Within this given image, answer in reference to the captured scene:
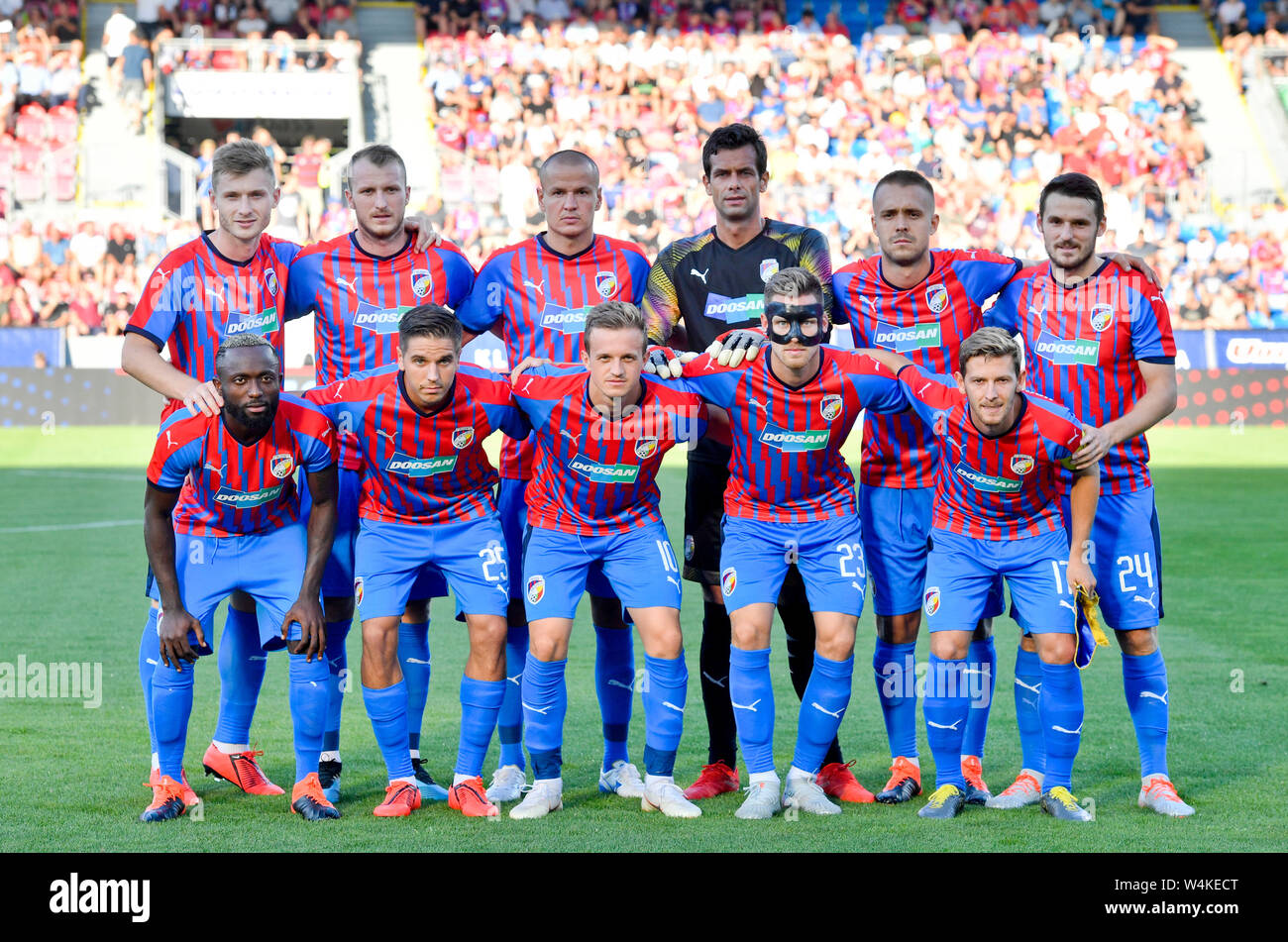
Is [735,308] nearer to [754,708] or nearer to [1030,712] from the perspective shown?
[754,708]

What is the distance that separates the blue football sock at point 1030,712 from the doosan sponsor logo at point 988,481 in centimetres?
65

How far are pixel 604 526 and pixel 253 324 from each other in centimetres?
157

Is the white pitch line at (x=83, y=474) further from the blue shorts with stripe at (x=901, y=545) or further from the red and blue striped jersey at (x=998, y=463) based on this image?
the red and blue striped jersey at (x=998, y=463)

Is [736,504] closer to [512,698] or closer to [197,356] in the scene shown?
[512,698]

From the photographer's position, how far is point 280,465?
5.24 meters

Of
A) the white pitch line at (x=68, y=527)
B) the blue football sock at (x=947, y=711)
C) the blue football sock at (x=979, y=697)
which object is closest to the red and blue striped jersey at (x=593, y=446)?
the blue football sock at (x=947, y=711)

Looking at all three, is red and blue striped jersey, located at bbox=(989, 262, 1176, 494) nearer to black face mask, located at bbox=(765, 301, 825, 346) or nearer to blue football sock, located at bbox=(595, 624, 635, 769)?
black face mask, located at bbox=(765, 301, 825, 346)

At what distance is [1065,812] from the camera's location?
5.02 metres

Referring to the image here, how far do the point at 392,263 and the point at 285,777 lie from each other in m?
2.02

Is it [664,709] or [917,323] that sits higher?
[917,323]

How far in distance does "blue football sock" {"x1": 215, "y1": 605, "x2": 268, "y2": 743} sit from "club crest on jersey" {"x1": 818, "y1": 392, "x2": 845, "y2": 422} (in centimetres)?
228

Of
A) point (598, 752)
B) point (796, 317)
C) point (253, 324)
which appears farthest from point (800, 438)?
point (253, 324)

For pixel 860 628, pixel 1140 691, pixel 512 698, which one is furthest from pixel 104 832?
pixel 860 628

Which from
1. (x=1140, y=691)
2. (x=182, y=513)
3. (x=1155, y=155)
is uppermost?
(x=1155, y=155)
